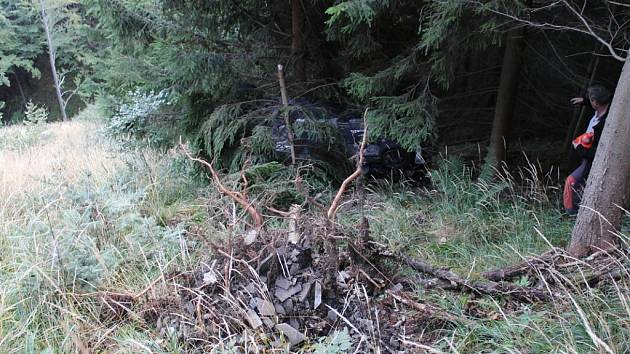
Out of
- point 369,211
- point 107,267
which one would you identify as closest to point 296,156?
point 369,211

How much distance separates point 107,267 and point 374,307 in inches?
75.8

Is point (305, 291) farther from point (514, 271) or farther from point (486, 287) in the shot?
point (514, 271)

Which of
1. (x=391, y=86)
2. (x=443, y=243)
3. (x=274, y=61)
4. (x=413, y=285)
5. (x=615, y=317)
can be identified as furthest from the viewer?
(x=274, y=61)

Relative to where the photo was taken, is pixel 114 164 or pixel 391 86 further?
pixel 114 164

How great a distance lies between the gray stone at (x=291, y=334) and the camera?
2.32 meters

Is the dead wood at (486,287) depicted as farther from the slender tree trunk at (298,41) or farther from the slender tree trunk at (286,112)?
the slender tree trunk at (298,41)

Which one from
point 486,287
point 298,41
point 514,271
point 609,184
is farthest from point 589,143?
point 298,41

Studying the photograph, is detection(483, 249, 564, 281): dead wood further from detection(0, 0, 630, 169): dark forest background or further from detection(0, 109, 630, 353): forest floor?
detection(0, 0, 630, 169): dark forest background

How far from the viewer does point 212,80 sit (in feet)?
15.7

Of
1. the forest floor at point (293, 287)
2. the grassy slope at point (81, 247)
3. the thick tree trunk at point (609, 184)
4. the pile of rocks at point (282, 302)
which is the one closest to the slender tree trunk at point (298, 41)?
the grassy slope at point (81, 247)

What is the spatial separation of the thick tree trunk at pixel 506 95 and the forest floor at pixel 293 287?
834 millimetres

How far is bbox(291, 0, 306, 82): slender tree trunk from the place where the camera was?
4.95m

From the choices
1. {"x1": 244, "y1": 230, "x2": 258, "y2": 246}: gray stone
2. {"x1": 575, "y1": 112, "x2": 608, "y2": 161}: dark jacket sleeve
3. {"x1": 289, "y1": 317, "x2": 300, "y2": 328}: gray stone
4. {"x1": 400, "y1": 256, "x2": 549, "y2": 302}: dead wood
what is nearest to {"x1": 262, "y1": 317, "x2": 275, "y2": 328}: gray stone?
{"x1": 289, "y1": 317, "x2": 300, "y2": 328}: gray stone

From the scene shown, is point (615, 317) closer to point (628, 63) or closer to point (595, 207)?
point (595, 207)
